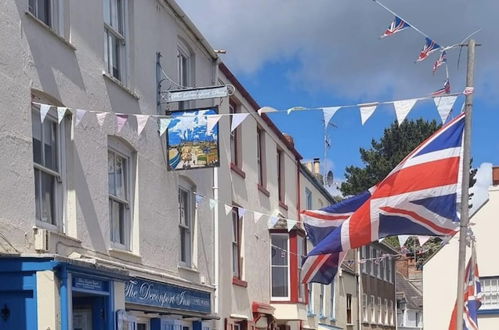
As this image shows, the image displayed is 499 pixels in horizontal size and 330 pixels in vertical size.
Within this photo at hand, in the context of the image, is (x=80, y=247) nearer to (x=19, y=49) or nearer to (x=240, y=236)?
(x=19, y=49)

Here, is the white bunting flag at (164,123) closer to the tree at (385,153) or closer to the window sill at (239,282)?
the window sill at (239,282)

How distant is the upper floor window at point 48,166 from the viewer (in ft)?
34.9

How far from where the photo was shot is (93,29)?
1244 cm

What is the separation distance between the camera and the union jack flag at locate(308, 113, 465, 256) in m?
10.8

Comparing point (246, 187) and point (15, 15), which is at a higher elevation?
point (15, 15)

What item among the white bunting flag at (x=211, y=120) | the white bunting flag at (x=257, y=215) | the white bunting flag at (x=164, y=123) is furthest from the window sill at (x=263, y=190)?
the white bunting flag at (x=211, y=120)

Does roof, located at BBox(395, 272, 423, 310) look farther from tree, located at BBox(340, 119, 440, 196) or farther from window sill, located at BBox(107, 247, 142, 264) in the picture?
window sill, located at BBox(107, 247, 142, 264)

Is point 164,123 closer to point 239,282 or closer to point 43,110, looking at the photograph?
point 43,110

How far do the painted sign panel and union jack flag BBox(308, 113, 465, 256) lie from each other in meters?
3.51

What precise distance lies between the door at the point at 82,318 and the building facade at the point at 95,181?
0.02 m

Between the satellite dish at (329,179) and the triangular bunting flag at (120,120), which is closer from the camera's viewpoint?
the triangular bunting flag at (120,120)

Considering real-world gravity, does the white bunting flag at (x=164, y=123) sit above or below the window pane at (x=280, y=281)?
above

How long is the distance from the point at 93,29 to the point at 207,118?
211 cm

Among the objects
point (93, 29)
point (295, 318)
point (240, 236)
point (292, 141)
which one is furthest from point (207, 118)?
point (292, 141)
